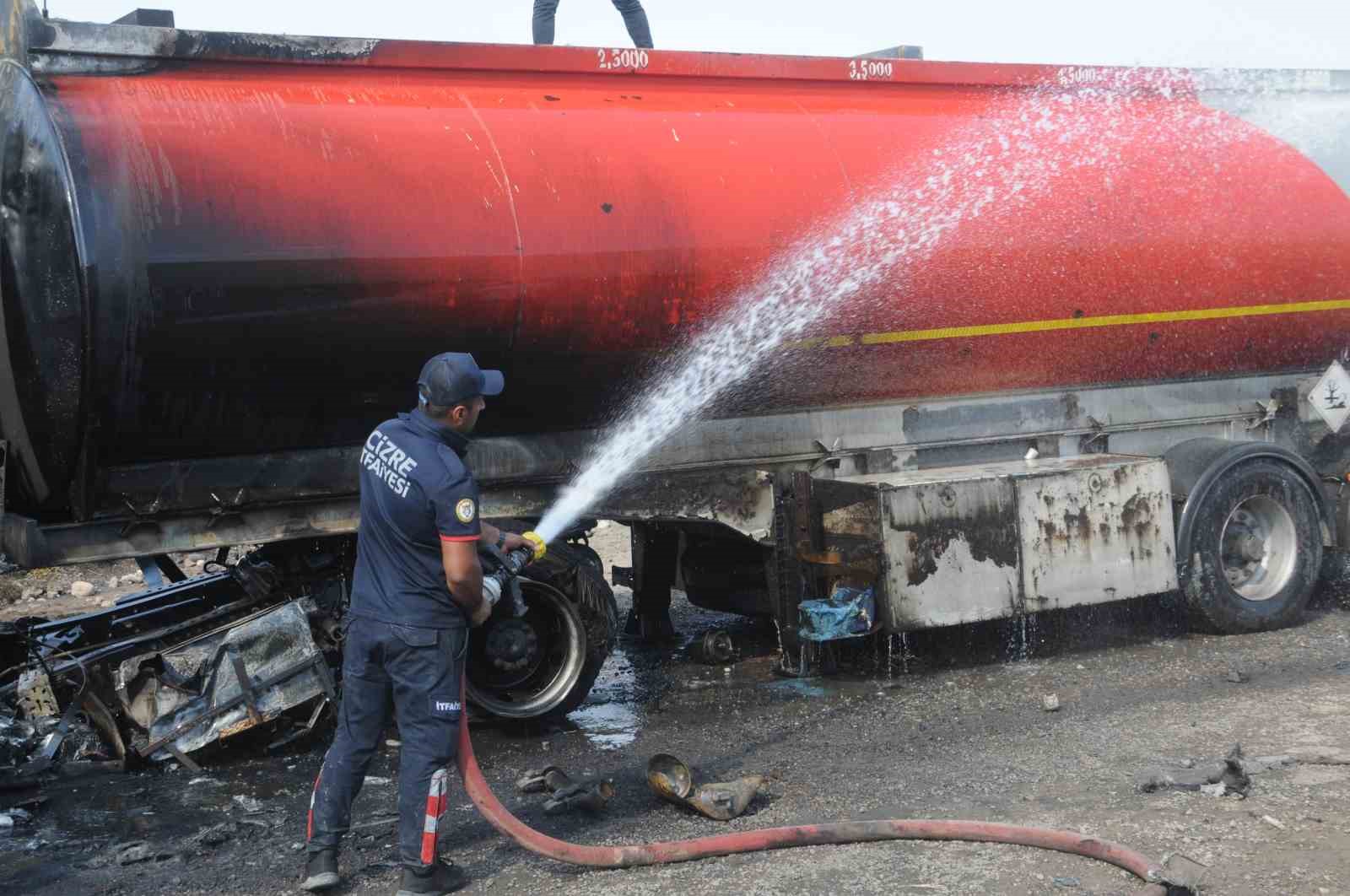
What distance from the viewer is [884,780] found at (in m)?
A: 5.61

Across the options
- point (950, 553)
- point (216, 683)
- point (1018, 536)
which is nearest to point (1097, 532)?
point (1018, 536)

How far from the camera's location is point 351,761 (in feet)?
15.1

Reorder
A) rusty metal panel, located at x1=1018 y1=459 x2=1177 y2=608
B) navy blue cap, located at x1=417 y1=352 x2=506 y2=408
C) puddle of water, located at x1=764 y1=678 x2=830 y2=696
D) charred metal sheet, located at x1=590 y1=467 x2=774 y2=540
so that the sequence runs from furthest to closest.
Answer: rusty metal panel, located at x1=1018 y1=459 x2=1177 y2=608 < puddle of water, located at x1=764 y1=678 x2=830 y2=696 < charred metal sheet, located at x1=590 y1=467 x2=774 y2=540 < navy blue cap, located at x1=417 y1=352 x2=506 y2=408

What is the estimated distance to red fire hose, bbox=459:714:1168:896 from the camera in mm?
4578

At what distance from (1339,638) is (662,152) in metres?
4.80

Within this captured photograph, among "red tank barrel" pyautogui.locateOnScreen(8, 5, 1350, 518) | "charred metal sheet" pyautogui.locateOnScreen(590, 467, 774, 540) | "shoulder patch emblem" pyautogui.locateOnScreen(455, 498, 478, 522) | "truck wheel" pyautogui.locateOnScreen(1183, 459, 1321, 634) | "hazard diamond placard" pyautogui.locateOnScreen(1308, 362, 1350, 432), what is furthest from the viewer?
"hazard diamond placard" pyautogui.locateOnScreen(1308, 362, 1350, 432)

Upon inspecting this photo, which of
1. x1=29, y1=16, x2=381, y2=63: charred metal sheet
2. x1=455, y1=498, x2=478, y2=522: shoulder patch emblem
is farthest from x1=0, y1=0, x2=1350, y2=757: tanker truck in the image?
x1=455, y1=498, x2=478, y2=522: shoulder patch emblem

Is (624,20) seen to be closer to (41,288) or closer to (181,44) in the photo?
(181,44)

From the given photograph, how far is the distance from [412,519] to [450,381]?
1.52ft

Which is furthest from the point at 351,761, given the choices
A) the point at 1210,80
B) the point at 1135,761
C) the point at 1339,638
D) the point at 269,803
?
the point at 1210,80

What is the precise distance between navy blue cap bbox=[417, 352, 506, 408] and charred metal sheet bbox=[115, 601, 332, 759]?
6.16 feet

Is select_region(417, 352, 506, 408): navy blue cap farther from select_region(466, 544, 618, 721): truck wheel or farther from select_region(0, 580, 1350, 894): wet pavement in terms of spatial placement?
select_region(466, 544, 618, 721): truck wheel

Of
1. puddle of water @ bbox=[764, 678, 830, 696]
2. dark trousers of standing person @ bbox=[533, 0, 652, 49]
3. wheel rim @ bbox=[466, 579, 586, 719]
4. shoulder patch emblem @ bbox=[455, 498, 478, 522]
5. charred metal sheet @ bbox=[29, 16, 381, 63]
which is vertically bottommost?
puddle of water @ bbox=[764, 678, 830, 696]

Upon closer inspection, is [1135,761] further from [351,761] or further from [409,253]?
[409,253]
